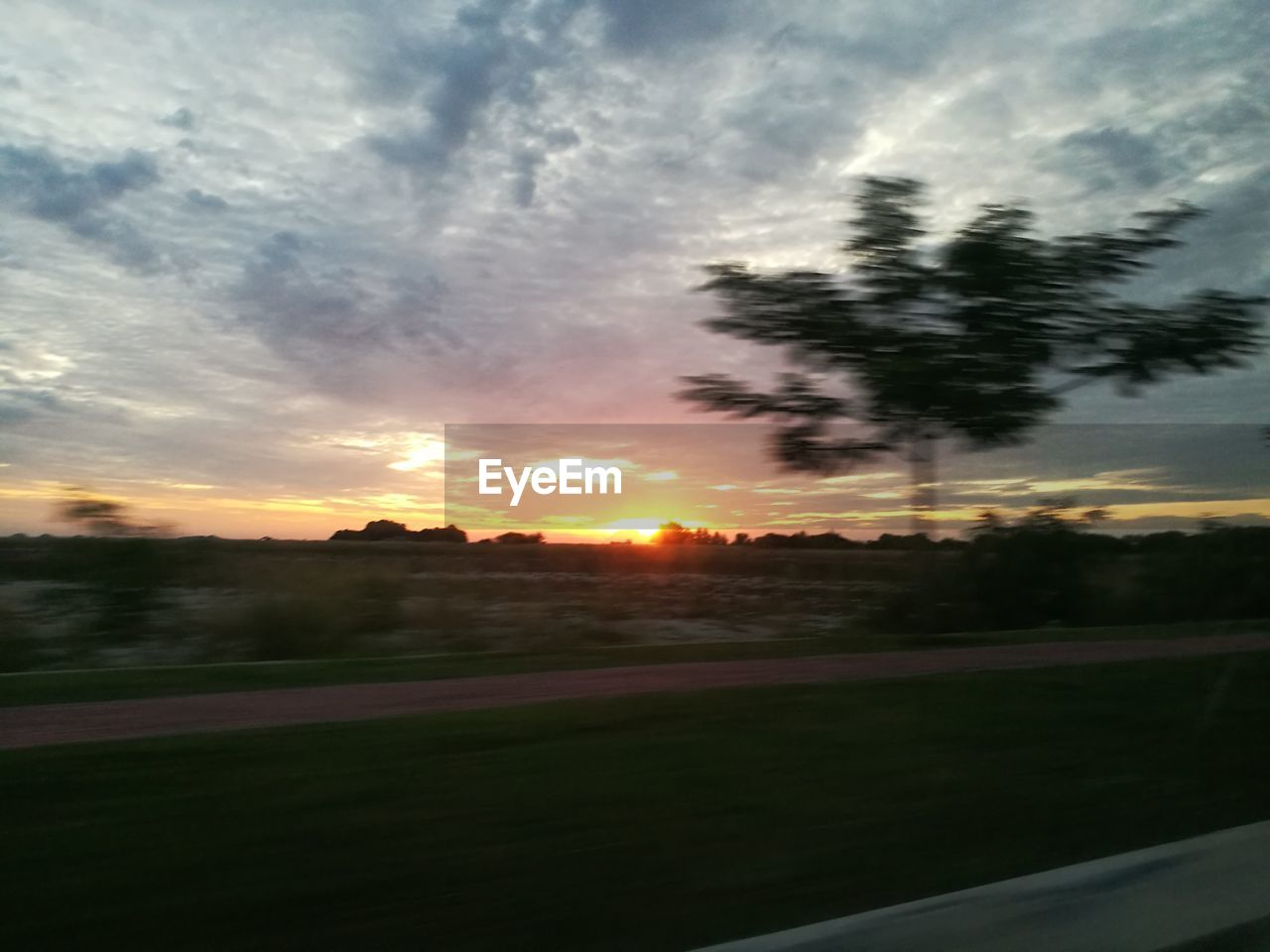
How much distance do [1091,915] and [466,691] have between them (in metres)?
7.64

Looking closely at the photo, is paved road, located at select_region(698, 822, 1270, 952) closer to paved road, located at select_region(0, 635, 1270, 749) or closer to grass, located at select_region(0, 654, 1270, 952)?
grass, located at select_region(0, 654, 1270, 952)

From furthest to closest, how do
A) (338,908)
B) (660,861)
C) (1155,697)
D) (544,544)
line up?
(544,544)
(1155,697)
(660,861)
(338,908)

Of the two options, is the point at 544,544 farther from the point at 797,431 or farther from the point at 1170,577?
the point at 797,431

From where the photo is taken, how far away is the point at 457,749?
25.7 ft

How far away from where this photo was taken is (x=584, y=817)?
636 cm

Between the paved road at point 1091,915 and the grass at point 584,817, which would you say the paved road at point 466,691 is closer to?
the grass at point 584,817

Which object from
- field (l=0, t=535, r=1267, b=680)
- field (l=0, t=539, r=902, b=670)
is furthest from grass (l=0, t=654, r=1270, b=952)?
field (l=0, t=539, r=902, b=670)

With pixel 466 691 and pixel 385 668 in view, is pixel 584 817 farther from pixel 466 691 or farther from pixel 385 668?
pixel 385 668

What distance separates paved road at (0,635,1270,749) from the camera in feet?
31.1

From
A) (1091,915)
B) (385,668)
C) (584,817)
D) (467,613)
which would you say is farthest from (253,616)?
(1091,915)

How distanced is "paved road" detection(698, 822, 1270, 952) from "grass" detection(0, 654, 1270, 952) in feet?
2.07

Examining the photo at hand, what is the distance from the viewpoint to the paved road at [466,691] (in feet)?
31.1

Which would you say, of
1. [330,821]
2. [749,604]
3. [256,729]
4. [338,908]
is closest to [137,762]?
[256,729]

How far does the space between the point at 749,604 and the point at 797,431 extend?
19.9 meters
